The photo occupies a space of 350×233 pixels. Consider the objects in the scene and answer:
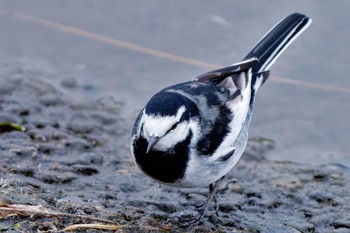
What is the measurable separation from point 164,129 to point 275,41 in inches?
95.7

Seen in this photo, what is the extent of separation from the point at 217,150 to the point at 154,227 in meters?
0.74

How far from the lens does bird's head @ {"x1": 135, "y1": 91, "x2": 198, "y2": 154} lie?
17.8 ft

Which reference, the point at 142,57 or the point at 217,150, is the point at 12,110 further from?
the point at 217,150

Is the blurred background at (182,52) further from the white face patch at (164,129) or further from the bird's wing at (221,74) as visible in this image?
the white face patch at (164,129)

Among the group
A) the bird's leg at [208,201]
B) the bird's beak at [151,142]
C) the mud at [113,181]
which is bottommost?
the mud at [113,181]

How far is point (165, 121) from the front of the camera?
17.9 feet

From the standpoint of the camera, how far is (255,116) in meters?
8.86

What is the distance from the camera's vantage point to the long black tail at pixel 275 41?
7.31 m

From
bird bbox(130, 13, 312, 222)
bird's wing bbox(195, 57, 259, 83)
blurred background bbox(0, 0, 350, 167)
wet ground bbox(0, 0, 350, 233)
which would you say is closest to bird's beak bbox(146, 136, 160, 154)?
bird bbox(130, 13, 312, 222)

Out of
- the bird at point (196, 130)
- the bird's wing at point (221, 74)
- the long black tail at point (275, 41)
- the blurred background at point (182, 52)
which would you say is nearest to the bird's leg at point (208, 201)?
the bird at point (196, 130)

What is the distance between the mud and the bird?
41 centimetres

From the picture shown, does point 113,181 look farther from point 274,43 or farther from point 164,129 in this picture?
point 274,43

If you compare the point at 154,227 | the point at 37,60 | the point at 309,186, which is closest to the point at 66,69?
the point at 37,60

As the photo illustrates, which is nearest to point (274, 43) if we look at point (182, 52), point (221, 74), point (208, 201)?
point (221, 74)
